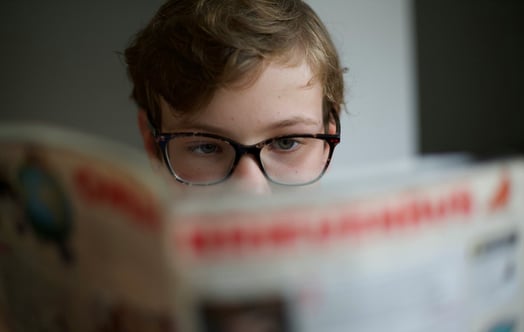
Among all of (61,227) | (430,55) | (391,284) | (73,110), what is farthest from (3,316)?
(430,55)

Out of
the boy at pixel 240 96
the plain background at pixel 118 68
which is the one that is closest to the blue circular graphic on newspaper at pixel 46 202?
the boy at pixel 240 96

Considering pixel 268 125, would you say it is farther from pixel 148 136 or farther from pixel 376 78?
pixel 376 78

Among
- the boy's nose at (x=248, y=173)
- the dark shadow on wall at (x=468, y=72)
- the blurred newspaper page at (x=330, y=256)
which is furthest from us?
the dark shadow on wall at (x=468, y=72)

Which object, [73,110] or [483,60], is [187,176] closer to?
[73,110]

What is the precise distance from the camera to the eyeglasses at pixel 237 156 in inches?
19.8

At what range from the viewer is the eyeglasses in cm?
50

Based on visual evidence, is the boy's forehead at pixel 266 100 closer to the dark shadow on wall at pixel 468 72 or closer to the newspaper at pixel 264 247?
the newspaper at pixel 264 247

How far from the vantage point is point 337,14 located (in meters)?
0.96

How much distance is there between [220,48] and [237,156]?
13 centimetres

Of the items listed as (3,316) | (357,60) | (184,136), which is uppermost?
(357,60)

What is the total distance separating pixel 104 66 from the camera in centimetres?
106

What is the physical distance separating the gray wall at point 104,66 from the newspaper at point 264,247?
0.78m

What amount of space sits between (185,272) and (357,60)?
910mm

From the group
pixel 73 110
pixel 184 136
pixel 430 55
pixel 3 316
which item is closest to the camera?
pixel 3 316
